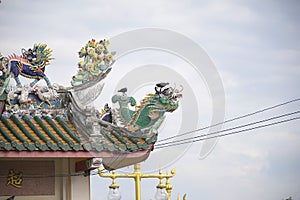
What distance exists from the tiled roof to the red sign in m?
0.82

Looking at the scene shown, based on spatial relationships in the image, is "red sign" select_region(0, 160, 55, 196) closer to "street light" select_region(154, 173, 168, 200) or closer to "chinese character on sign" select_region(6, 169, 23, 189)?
"chinese character on sign" select_region(6, 169, 23, 189)

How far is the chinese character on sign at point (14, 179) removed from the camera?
12.0 metres

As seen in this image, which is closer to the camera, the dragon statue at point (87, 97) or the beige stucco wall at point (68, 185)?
the dragon statue at point (87, 97)

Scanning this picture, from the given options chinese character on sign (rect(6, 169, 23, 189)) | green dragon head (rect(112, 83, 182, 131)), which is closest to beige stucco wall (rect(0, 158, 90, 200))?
chinese character on sign (rect(6, 169, 23, 189))

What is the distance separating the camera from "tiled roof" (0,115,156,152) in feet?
36.4

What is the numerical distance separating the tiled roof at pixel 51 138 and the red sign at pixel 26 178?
2.67 feet

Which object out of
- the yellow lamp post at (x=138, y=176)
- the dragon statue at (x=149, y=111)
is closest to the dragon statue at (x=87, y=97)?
the dragon statue at (x=149, y=111)

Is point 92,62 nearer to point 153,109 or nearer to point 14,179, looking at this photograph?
point 153,109

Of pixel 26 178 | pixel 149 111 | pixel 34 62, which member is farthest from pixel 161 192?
pixel 34 62

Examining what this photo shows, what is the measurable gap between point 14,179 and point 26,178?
25cm

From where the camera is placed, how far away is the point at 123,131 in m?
12.0

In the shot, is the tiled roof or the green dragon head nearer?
the tiled roof

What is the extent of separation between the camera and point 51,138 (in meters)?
11.5

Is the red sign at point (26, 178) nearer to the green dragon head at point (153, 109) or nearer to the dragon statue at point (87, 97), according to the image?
the dragon statue at point (87, 97)
